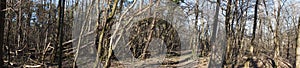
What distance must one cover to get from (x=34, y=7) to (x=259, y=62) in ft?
44.8

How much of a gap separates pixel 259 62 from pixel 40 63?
12.2 m

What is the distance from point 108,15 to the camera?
839 cm

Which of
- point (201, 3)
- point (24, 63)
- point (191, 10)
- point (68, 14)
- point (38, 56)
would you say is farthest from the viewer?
point (201, 3)

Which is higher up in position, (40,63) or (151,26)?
(151,26)

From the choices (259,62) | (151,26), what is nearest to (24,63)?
(151,26)

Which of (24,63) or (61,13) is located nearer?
(61,13)

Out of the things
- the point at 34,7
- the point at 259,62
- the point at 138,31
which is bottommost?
the point at 259,62

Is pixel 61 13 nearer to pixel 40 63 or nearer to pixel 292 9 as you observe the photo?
pixel 40 63

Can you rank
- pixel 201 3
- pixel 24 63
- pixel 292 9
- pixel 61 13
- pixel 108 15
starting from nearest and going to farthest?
1. pixel 108 15
2. pixel 61 13
3. pixel 24 63
4. pixel 201 3
5. pixel 292 9

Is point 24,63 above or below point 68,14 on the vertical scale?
below

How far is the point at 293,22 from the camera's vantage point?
→ 3353 cm

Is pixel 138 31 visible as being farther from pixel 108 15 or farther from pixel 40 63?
pixel 108 15

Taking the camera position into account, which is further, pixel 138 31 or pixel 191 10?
pixel 191 10

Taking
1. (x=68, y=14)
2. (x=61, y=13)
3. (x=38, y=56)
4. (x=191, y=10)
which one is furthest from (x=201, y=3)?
(x=61, y=13)
